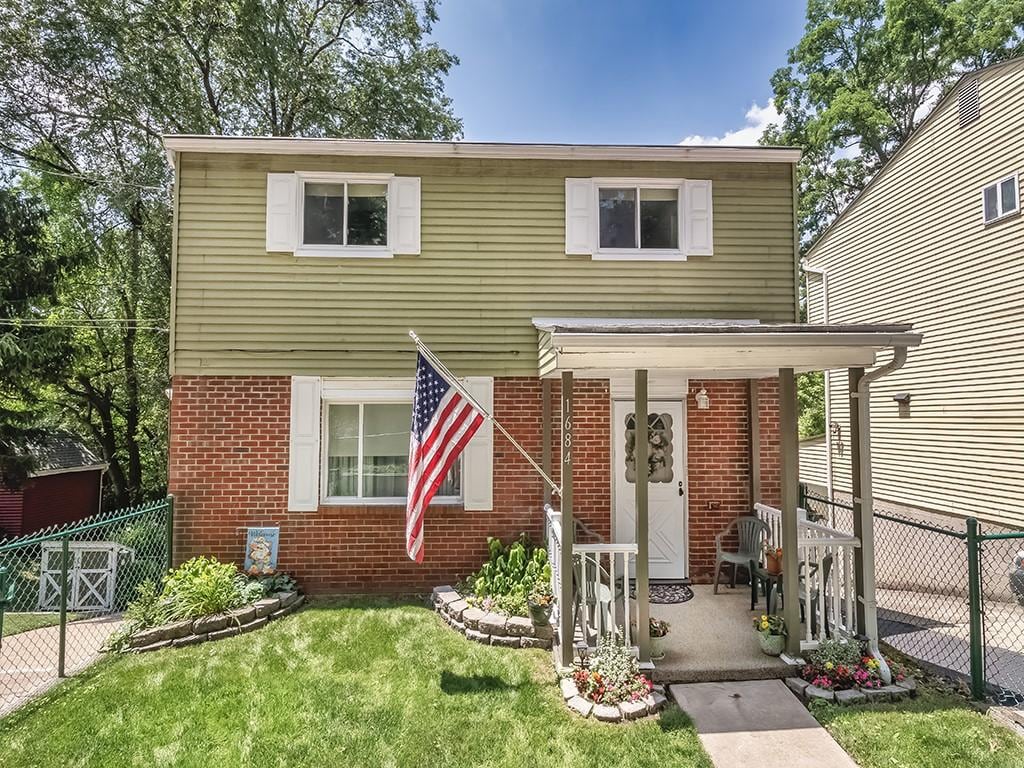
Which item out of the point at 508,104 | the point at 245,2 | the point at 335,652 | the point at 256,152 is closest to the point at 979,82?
the point at 508,104

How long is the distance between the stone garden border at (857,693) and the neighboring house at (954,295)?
18.0ft

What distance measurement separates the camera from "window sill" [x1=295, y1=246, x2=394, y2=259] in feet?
22.3

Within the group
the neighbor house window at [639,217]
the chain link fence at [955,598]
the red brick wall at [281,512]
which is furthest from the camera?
the neighbor house window at [639,217]

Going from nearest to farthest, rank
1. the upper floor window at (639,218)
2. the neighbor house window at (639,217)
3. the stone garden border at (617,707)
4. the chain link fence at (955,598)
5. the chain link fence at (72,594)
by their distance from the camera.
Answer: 1. the stone garden border at (617,707)
2. the chain link fence at (955,598)
3. the chain link fence at (72,594)
4. the upper floor window at (639,218)
5. the neighbor house window at (639,217)

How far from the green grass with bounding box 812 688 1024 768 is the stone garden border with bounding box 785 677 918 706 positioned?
0.19 feet

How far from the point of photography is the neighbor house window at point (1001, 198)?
7945 mm

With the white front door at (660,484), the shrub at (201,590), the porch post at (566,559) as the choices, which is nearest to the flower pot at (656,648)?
the porch post at (566,559)

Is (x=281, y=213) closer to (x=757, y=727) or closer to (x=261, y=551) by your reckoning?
(x=261, y=551)

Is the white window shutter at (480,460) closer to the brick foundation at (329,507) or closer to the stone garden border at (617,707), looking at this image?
the brick foundation at (329,507)

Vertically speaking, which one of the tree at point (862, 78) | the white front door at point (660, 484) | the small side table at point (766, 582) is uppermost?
the tree at point (862, 78)

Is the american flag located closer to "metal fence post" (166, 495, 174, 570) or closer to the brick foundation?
the brick foundation

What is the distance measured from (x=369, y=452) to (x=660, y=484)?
3.85 metres

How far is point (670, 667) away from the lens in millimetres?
4559

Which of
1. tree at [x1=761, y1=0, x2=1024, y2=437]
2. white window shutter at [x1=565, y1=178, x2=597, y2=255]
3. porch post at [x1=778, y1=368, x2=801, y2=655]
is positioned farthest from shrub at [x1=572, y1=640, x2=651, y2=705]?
tree at [x1=761, y1=0, x2=1024, y2=437]
